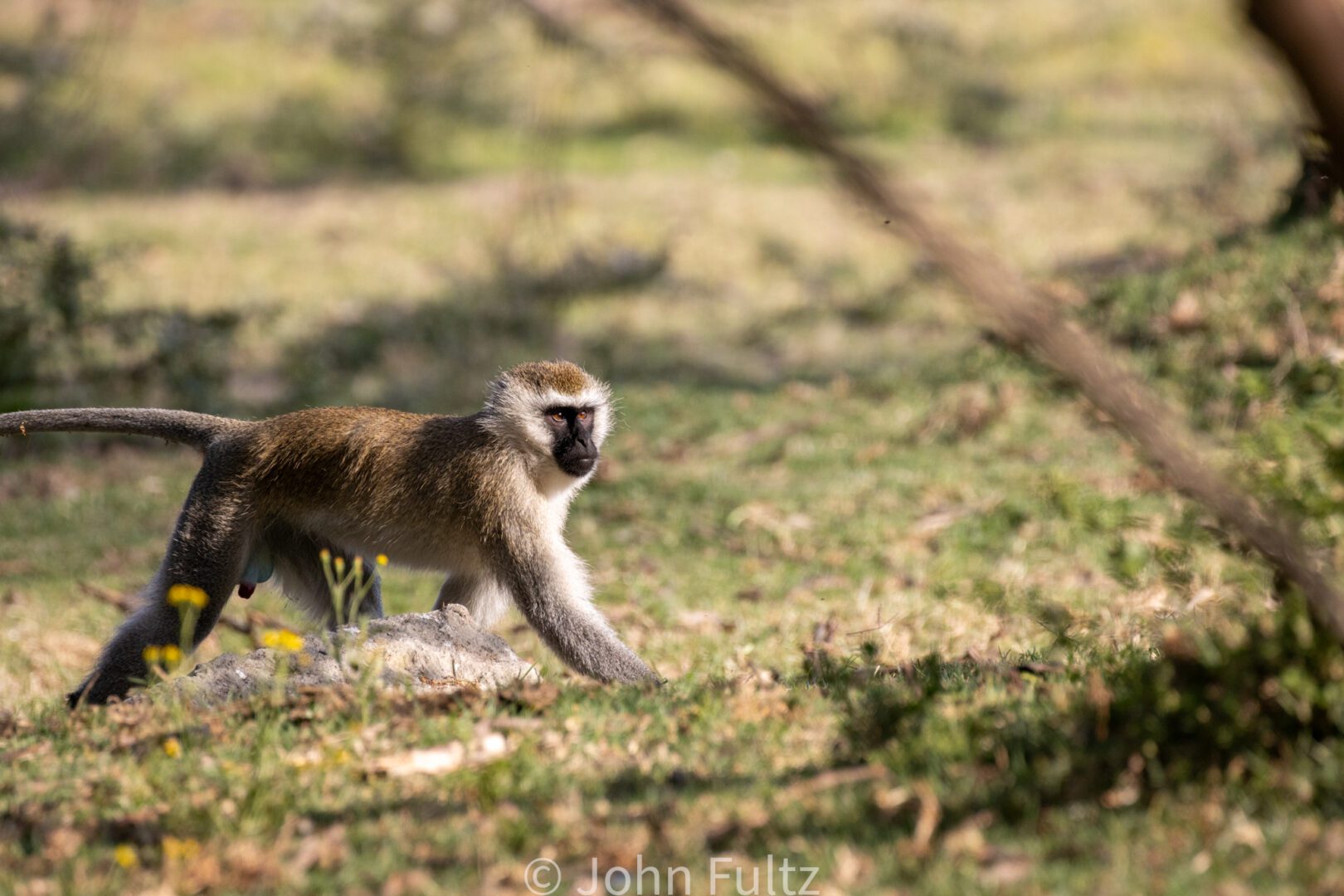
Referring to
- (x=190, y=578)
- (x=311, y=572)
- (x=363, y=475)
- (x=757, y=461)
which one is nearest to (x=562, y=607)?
(x=363, y=475)

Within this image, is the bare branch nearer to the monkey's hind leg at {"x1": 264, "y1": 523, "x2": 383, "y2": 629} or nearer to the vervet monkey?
the vervet monkey

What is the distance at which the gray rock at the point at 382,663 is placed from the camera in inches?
164

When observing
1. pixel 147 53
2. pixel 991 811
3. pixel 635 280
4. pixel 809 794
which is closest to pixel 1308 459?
pixel 991 811

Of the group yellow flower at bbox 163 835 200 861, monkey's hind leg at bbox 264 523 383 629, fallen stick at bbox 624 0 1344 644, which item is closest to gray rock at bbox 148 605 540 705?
monkey's hind leg at bbox 264 523 383 629

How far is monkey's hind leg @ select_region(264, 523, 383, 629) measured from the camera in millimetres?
5348

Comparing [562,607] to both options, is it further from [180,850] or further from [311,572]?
[180,850]

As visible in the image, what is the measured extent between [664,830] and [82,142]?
16.6 meters

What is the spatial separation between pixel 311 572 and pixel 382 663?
1392 mm

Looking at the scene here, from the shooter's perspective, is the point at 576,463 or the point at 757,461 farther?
the point at 757,461

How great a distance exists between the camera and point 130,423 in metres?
5.44

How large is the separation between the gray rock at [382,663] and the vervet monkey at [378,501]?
0.94 ft

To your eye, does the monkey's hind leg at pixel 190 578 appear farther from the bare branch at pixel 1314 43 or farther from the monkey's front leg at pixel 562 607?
the bare branch at pixel 1314 43

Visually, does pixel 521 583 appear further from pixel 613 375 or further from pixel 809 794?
pixel 613 375

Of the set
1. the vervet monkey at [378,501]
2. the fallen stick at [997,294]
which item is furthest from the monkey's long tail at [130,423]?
the fallen stick at [997,294]
